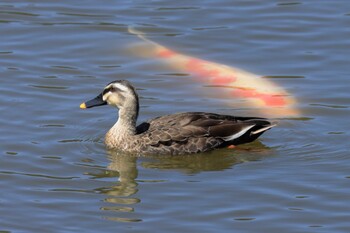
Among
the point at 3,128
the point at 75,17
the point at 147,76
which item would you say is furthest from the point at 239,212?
the point at 75,17

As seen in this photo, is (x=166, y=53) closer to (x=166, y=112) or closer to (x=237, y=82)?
(x=237, y=82)

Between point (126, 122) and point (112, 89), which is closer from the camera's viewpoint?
point (112, 89)

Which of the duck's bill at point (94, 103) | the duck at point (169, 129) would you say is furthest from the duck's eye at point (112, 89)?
the duck's bill at point (94, 103)

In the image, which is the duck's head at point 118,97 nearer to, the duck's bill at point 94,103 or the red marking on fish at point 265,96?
the duck's bill at point 94,103

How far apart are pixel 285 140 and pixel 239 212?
2.73 m

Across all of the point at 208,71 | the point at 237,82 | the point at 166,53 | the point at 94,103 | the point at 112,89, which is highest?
the point at 166,53

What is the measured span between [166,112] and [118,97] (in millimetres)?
1160

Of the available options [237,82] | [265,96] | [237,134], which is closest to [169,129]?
[237,134]

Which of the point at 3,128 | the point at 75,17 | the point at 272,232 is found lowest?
the point at 272,232

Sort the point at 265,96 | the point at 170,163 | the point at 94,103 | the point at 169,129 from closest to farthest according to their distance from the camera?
1. the point at 170,163
2. the point at 169,129
3. the point at 94,103
4. the point at 265,96

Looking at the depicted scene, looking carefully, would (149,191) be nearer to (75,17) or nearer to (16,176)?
(16,176)

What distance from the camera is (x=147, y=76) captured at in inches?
690

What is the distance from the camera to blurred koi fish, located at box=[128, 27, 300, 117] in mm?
16516

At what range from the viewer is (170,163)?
14727 mm
